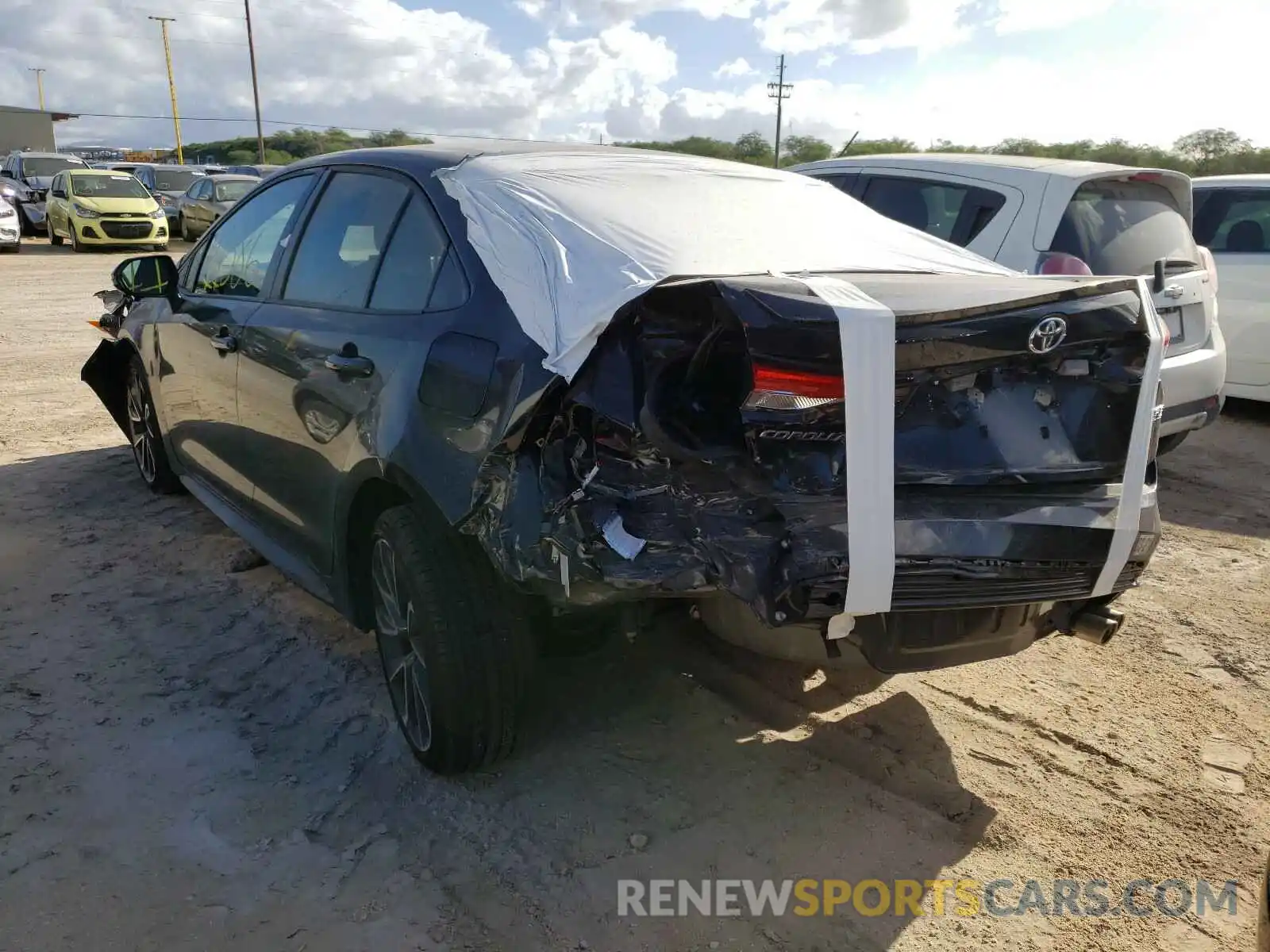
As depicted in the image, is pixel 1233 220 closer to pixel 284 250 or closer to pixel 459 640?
pixel 284 250

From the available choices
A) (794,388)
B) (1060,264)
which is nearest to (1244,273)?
(1060,264)

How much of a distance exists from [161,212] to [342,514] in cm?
1991

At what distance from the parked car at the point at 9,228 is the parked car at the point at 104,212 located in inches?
35.0

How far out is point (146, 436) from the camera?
537 centimetres

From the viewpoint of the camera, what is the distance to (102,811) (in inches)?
110

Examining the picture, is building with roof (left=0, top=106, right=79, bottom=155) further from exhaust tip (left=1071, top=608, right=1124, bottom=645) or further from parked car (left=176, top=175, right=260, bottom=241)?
exhaust tip (left=1071, top=608, right=1124, bottom=645)

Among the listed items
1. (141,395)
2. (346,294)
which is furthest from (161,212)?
(346,294)

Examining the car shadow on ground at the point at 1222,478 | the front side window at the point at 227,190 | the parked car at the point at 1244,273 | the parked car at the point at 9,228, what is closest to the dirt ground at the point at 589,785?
the car shadow on ground at the point at 1222,478

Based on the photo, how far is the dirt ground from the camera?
2.43 meters

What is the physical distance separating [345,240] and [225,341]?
850 mm

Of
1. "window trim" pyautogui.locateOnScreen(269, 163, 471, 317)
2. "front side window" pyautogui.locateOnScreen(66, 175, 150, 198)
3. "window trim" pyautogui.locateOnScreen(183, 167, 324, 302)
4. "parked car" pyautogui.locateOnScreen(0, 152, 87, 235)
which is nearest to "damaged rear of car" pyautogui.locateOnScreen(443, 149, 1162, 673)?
"window trim" pyautogui.locateOnScreen(269, 163, 471, 317)

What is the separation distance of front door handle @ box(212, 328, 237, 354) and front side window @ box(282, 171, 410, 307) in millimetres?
376

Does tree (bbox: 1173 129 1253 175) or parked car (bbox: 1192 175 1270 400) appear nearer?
parked car (bbox: 1192 175 1270 400)

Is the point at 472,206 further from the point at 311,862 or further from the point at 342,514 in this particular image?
the point at 311,862
